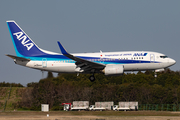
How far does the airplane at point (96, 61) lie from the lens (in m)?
46.9

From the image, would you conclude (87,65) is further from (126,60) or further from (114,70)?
(126,60)

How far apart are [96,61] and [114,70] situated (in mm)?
3270

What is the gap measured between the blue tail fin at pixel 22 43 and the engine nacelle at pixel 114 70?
11.0 metres

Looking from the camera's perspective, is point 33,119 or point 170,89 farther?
point 170,89

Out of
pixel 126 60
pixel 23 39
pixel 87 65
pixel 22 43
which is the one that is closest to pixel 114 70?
pixel 126 60

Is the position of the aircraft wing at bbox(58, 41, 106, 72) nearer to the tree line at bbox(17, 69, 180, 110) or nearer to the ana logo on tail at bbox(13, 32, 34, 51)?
the ana logo on tail at bbox(13, 32, 34, 51)

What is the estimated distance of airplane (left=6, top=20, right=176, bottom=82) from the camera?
46.9 meters

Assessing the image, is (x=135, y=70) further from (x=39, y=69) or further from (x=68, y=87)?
(x=68, y=87)

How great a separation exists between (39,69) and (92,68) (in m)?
8.31

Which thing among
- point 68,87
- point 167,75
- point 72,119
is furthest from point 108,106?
point 167,75

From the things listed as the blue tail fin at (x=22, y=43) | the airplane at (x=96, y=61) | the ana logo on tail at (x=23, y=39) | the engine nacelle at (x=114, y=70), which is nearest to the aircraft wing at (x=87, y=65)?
the airplane at (x=96, y=61)

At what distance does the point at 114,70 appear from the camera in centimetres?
4619

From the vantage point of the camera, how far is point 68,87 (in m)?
85.3

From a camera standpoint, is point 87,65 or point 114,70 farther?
point 87,65
